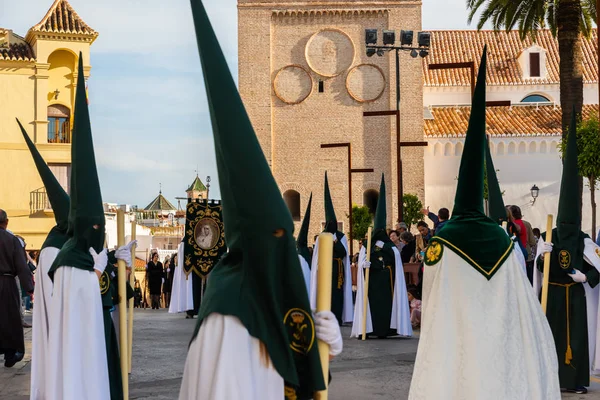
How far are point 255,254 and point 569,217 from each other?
5.70 metres

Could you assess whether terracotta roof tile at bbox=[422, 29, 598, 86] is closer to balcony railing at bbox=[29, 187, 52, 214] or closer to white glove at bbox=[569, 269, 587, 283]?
balcony railing at bbox=[29, 187, 52, 214]

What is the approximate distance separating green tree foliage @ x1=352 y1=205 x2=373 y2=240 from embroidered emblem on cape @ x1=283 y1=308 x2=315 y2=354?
3579 cm

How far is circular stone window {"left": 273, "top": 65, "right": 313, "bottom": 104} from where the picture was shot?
47250 mm

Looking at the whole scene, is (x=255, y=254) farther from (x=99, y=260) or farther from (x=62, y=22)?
(x=62, y=22)

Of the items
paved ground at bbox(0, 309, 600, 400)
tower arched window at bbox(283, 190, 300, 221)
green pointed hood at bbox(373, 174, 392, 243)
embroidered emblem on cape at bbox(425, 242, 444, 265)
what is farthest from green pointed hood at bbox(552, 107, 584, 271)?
tower arched window at bbox(283, 190, 300, 221)

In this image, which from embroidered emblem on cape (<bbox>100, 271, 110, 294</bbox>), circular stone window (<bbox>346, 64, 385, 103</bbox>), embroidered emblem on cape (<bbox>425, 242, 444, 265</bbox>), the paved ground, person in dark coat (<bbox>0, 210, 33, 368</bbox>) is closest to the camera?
embroidered emblem on cape (<bbox>425, 242, 444, 265</bbox>)

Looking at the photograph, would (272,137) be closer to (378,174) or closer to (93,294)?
(378,174)

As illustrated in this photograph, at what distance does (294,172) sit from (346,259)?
29700mm

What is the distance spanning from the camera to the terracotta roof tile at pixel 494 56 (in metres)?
49.4

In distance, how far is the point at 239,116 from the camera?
3793 mm

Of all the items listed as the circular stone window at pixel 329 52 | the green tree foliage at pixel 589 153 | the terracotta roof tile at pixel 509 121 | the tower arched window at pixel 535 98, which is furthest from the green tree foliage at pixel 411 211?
the green tree foliage at pixel 589 153

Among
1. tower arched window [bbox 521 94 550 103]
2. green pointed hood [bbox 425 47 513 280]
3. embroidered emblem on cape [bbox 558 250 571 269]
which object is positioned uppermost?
tower arched window [bbox 521 94 550 103]

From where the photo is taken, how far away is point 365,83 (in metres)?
47.2

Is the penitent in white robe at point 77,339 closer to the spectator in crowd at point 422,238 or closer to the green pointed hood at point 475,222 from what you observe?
the green pointed hood at point 475,222
